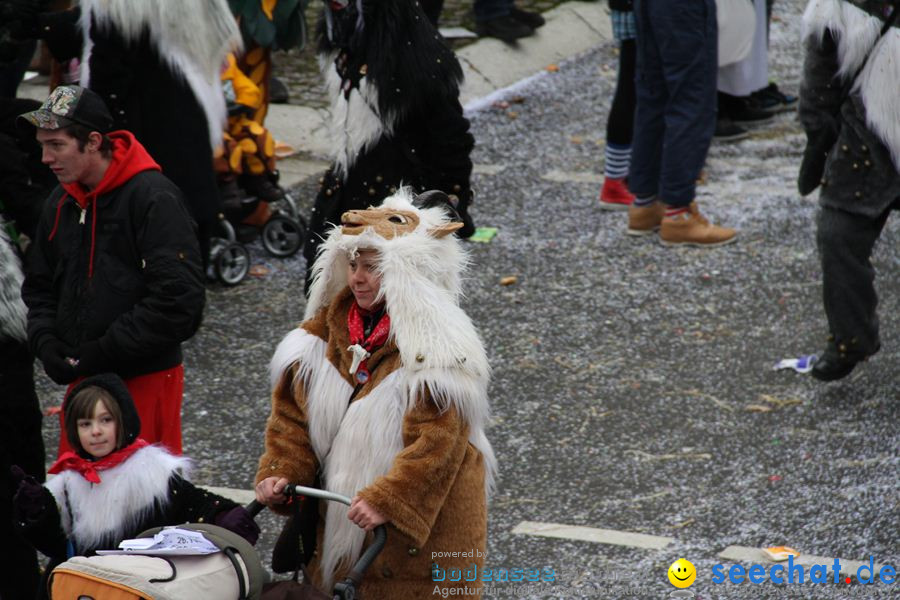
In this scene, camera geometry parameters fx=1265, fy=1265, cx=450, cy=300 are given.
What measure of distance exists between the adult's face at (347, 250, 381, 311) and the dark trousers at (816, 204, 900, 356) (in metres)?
2.99

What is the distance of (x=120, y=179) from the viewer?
4199 mm

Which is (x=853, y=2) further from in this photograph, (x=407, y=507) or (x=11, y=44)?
(x=11, y=44)

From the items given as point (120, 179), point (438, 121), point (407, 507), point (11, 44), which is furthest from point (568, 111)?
point (407, 507)

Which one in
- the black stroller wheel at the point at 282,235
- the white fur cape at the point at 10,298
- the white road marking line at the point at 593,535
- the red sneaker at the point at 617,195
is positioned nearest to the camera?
the white fur cape at the point at 10,298

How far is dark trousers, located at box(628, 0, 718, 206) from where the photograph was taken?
7543 mm

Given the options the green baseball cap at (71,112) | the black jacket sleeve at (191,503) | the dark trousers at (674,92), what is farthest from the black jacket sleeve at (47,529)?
the dark trousers at (674,92)

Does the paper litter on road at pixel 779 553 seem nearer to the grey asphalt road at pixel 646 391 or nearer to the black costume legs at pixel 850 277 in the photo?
the grey asphalt road at pixel 646 391

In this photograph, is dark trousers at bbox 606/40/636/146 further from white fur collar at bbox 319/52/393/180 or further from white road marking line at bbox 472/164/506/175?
white fur collar at bbox 319/52/393/180

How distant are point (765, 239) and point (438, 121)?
3.74m

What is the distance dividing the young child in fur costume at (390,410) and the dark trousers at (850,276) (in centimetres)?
276

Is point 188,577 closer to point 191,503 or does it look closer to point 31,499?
point 191,503

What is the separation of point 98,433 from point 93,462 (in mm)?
86

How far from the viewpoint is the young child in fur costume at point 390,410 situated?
342cm

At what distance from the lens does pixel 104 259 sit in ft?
13.7
